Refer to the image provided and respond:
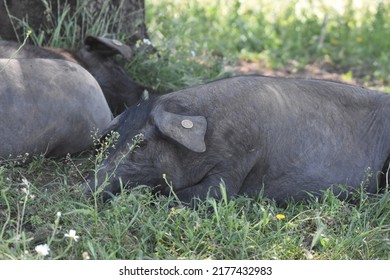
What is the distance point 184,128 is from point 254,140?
466mm

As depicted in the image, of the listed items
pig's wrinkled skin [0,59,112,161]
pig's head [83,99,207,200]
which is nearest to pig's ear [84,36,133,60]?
pig's wrinkled skin [0,59,112,161]

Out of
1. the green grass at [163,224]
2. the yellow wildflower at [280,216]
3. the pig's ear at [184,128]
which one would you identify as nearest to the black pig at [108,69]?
the green grass at [163,224]

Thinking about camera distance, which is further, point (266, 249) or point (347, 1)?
point (347, 1)

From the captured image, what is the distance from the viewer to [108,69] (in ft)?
20.3

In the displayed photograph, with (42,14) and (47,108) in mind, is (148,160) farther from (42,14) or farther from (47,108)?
(42,14)

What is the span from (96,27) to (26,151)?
187cm

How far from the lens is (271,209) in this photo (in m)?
4.34

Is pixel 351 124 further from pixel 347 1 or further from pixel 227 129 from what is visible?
pixel 347 1

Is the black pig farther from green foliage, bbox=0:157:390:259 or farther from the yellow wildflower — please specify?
the yellow wildflower

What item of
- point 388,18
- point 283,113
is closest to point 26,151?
point 283,113

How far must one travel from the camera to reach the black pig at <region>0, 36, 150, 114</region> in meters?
6.06

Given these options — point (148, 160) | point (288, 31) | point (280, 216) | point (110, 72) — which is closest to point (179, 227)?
point (280, 216)

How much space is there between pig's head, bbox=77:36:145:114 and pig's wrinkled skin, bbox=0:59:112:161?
2.40 feet
